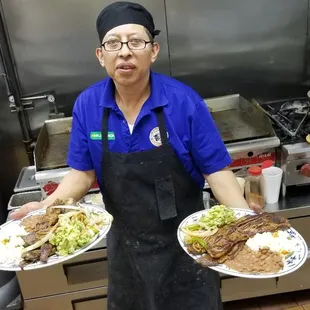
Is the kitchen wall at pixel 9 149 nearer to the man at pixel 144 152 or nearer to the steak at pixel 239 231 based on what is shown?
the man at pixel 144 152

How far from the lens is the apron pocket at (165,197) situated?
1.65 m

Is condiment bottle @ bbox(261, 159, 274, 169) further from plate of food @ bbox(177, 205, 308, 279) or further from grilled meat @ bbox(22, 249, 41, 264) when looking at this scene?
grilled meat @ bbox(22, 249, 41, 264)

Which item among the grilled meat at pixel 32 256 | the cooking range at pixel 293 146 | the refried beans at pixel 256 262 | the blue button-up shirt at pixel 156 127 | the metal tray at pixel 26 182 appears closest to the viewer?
the refried beans at pixel 256 262

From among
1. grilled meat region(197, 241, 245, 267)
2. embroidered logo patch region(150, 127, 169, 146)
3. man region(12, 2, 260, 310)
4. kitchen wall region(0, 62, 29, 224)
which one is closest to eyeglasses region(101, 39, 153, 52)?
man region(12, 2, 260, 310)

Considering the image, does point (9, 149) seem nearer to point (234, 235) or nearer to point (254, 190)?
point (254, 190)

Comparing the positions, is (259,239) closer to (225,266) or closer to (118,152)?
(225,266)

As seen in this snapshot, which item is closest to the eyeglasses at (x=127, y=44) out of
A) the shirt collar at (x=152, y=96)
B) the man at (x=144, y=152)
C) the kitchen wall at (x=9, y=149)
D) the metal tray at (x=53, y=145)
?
the man at (x=144, y=152)

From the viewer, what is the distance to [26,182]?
8.28ft

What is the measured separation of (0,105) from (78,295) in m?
1.31

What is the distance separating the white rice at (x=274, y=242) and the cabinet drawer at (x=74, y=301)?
1244 mm

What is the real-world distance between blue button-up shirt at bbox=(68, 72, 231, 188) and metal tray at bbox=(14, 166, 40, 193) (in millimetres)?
880

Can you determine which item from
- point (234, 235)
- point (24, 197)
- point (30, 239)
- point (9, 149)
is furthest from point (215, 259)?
point (9, 149)

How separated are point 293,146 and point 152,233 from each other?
0.98 metres

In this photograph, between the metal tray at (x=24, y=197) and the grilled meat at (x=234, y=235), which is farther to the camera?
the metal tray at (x=24, y=197)
